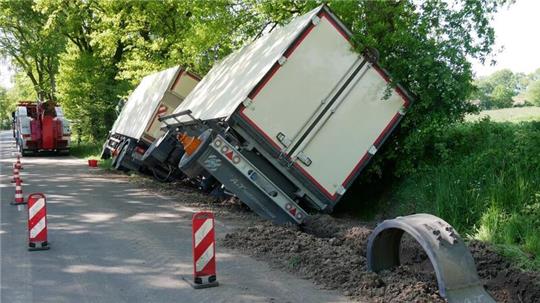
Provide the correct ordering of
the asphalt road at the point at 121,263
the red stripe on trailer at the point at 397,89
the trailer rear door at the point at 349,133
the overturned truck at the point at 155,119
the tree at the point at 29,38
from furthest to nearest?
the tree at the point at 29,38
the overturned truck at the point at 155,119
the red stripe on trailer at the point at 397,89
the trailer rear door at the point at 349,133
the asphalt road at the point at 121,263

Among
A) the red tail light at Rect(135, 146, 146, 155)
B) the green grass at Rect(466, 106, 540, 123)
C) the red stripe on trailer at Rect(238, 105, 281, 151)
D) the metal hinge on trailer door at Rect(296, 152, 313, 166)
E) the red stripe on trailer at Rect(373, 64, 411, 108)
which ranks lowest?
the red tail light at Rect(135, 146, 146, 155)

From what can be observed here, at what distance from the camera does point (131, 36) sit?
2236 cm

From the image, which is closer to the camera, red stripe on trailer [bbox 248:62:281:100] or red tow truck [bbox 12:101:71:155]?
red stripe on trailer [bbox 248:62:281:100]

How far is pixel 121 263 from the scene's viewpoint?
629 cm

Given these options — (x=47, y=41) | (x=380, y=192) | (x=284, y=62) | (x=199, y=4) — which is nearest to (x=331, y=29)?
(x=284, y=62)

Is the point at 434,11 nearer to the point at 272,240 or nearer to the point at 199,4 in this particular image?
the point at 272,240

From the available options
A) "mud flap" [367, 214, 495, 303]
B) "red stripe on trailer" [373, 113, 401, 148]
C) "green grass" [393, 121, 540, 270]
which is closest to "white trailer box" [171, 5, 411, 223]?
"red stripe on trailer" [373, 113, 401, 148]

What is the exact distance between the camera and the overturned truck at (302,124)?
8133mm

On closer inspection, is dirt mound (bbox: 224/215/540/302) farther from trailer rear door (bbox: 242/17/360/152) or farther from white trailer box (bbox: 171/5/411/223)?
trailer rear door (bbox: 242/17/360/152)

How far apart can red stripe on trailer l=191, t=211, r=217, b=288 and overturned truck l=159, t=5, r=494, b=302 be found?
2715 mm

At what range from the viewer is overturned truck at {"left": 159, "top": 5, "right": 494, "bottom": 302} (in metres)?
8.13

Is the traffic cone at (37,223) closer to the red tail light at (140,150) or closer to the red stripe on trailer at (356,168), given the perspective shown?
the red stripe on trailer at (356,168)

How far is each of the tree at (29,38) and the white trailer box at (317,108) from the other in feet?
74.6

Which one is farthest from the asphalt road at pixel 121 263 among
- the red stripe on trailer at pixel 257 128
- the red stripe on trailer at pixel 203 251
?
the red stripe on trailer at pixel 257 128
